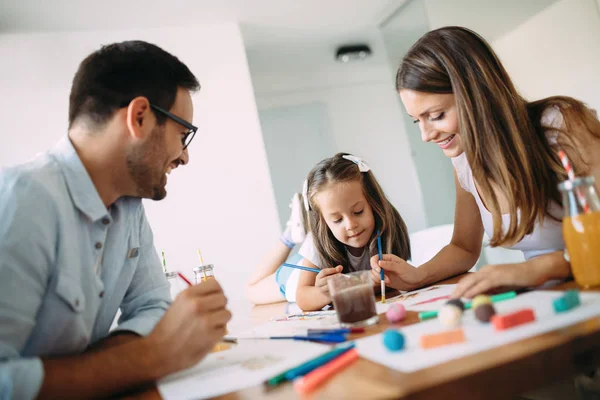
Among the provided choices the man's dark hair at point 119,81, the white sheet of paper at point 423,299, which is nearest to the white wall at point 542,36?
the white sheet of paper at point 423,299

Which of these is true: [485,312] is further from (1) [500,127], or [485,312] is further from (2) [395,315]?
(1) [500,127]

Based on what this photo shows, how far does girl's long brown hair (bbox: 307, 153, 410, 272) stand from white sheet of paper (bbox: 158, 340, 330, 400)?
1.03m

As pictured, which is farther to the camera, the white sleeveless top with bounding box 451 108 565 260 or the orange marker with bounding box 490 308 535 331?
the white sleeveless top with bounding box 451 108 565 260

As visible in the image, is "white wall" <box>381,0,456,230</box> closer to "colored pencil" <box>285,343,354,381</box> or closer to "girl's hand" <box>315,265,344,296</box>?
"girl's hand" <box>315,265,344,296</box>

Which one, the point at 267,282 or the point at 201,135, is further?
the point at 201,135

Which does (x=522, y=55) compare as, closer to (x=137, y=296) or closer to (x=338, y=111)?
(x=338, y=111)

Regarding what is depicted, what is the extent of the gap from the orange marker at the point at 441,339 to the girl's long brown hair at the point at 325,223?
4.10ft

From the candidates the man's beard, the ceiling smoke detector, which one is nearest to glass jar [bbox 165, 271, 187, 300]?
the man's beard

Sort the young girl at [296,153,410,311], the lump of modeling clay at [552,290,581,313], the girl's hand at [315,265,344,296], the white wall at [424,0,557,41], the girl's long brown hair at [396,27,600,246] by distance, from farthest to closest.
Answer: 1. the white wall at [424,0,557,41]
2. the young girl at [296,153,410,311]
3. the girl's hand at [315,265,344,296]
4. the girl's long brown hair at [396,27,600,246]
5. the lump of modeling clay at [552,290,581,313]

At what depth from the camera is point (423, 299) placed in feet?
4.02

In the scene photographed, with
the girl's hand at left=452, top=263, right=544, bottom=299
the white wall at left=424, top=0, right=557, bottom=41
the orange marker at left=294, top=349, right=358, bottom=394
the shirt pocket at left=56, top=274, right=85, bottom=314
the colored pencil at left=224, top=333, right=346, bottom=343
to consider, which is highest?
the white wall at left=424, top=0, right=557, bottom=41

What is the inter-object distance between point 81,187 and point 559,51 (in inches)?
174

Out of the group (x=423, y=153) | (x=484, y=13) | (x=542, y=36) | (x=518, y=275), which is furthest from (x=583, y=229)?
(x=542, y=36)

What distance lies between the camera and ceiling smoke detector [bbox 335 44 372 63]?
16.2 feet
